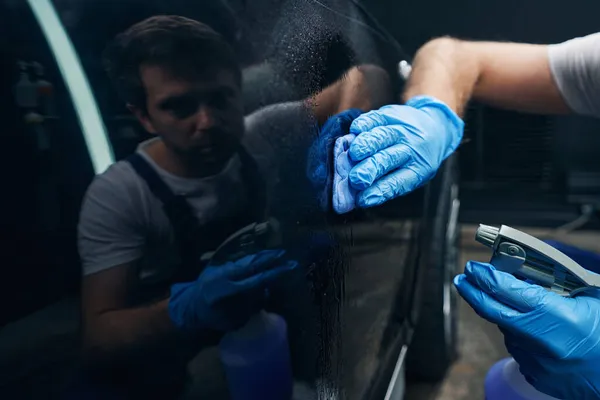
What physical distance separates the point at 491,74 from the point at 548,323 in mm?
871

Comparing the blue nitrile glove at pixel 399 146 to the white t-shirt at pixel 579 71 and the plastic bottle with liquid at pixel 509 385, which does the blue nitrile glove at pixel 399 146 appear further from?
the plastic bottle with liquid at pixel 509 385

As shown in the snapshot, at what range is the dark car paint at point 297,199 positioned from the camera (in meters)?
0.36

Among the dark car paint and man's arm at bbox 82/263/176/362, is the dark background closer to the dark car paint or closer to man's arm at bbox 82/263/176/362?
the dark car paint

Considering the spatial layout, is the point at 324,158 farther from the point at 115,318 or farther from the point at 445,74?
the point at 445,74

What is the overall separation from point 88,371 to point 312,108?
433 millimetres

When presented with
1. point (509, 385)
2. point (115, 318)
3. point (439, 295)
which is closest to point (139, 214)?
point (115, 318)

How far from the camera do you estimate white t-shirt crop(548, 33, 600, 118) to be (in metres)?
1.35

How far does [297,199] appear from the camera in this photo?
629 millimetres

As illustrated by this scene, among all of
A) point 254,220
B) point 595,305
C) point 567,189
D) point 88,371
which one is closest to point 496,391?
point 595,305

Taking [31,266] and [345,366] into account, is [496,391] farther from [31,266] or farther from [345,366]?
[31,266]

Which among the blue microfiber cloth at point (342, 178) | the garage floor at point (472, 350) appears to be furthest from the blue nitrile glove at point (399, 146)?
the garage floor at point (472, 350)

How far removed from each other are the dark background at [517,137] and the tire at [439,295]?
0.08 metres

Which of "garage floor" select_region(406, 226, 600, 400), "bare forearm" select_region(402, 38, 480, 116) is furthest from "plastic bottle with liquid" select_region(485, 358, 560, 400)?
"bare forearm" select_region(402, 38, 480, 116)

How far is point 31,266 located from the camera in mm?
358
